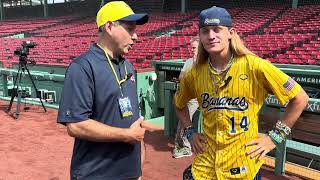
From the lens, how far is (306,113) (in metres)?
4.18

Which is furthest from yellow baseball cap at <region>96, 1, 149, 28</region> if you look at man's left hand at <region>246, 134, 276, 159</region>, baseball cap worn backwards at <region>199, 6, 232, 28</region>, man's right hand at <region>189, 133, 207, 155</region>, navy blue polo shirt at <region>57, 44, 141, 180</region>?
man's left hand at <region>246, 134, 276, 159</region>

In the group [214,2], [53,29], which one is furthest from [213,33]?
[53,29]

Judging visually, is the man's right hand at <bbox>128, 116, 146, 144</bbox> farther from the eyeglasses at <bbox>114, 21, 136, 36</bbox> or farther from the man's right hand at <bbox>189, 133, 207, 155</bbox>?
the eyeglasses at <bbox>114, 21, 136, 36</bbox>

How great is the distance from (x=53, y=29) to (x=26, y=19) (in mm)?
10465

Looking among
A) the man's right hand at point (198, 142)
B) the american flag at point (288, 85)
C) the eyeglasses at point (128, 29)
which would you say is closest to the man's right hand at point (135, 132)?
the man's right hand at point (198, 142)

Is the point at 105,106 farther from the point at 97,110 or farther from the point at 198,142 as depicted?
the point at 198,142

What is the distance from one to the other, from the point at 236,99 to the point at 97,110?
83 centimetres

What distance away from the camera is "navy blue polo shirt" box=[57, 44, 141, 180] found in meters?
1.86

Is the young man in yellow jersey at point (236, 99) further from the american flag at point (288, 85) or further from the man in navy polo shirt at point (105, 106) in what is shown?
the man in navy polo shirt at point (105, 106)

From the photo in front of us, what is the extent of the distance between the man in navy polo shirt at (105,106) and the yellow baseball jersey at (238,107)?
18.7 inches

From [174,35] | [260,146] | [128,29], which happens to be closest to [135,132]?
[128,29]

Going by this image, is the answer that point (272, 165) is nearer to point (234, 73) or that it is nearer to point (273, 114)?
point (273, 114)

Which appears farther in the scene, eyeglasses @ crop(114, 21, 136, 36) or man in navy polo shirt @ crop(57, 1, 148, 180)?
eyeglasses @ crop(114, 21, 136, 36)

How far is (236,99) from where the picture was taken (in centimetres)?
205
